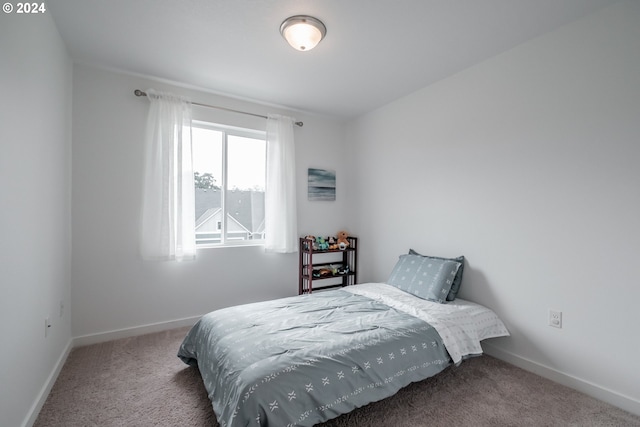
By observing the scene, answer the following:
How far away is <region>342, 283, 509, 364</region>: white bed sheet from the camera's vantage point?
2064 millimetres

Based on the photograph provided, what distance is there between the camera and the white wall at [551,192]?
6.00 feet

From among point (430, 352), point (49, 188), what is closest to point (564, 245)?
point (430, 352)

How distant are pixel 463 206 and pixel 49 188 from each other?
332 cm

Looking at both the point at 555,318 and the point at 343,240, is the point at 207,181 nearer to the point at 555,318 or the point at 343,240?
the point at 343,240

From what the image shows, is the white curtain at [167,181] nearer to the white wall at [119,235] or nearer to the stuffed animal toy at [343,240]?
the white wall at [119,235]

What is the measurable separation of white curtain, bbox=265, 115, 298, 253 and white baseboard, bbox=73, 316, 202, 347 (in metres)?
1.18

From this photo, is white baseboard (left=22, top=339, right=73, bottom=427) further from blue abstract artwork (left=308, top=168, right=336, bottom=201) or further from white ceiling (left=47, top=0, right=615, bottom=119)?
blue abstract artwork (left=308, top=168, right=336, bottom=201)

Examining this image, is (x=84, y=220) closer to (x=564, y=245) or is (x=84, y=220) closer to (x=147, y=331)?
(x=147, y=331)

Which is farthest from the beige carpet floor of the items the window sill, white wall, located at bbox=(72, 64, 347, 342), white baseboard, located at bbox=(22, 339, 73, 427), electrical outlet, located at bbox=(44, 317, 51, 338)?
the window sill

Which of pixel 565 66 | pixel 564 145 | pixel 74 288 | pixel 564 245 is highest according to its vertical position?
pixel 565 66

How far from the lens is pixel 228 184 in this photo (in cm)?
339

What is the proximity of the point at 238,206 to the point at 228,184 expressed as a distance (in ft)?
0.93

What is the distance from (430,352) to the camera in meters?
1.92

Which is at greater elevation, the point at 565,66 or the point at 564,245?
the point at 565,66
